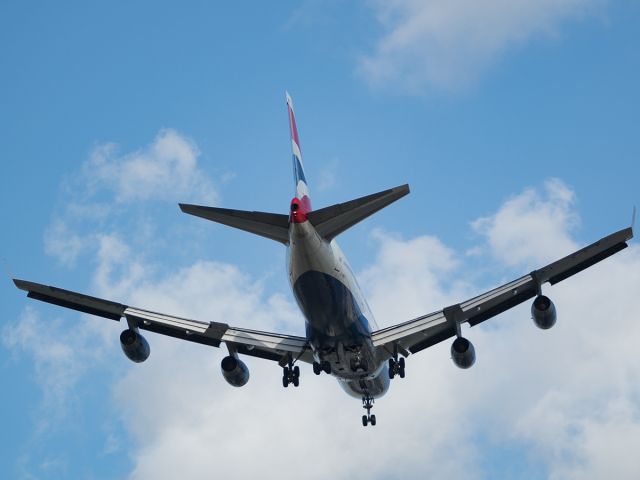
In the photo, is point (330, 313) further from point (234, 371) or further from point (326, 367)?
point (234, 371)

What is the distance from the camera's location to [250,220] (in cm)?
2405

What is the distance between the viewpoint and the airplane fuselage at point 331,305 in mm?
24422

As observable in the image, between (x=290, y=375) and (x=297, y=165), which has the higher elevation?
(x=297, y=165)

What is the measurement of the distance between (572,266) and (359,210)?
787cm

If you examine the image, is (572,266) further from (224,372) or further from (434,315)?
(224,372)

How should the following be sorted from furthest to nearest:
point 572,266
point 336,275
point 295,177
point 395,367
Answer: point 295,177 → point 395,367 → point 572,266 → point 336,275

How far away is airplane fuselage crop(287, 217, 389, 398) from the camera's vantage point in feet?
80.1

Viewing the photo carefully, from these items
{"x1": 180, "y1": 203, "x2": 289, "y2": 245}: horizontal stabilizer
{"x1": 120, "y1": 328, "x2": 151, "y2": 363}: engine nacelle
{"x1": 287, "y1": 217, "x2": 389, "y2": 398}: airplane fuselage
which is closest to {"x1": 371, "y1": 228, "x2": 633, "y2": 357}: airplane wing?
{"x1": 287, "y1": 217, "x2": 389, "y2": 398}: airplane fuselage

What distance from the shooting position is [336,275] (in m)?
25.3

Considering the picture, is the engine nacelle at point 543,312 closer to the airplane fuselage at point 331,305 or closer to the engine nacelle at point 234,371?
the airplane fuselage at point 331,305

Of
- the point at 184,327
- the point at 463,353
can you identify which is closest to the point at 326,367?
the point at 463,353

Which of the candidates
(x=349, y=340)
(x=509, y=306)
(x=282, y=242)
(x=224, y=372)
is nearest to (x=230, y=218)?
(x=282, y=242)

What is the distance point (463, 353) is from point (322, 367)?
15.1 feet

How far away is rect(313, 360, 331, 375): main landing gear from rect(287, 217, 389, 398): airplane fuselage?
0.38ft
